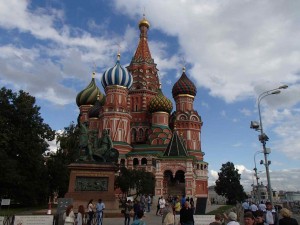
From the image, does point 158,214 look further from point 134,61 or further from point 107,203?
point 134,61

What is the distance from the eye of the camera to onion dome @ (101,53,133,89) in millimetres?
55031

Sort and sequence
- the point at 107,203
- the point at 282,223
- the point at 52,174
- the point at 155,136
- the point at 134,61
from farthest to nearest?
1. the point at 134,61
2. the point at 155,136
3. the point at 52,174
4. the point at 107,203
5. the point at 282,223

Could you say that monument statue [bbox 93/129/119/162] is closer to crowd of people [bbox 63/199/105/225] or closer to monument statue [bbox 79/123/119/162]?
monument statue [bbox 79/123/119/162]

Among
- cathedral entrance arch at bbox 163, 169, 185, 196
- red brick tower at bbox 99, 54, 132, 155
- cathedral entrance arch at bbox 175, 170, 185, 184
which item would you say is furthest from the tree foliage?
red brick tower at bbox 99, 54, 132, 155

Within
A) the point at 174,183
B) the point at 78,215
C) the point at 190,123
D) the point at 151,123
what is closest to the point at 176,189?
the point at 174,183

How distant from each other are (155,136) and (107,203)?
3365 centimetres

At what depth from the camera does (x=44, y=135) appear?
33188mm

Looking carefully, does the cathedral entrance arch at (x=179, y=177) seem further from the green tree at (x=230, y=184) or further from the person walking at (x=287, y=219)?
the person walking at (x=287, y=219)

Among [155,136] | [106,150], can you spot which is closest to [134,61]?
[155,136]

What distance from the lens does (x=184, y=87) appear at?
61219 mm

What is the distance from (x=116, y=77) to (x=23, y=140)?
26489 millimetres

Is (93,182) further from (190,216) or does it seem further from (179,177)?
(179,177)

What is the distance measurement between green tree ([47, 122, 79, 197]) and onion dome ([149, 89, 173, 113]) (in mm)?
16312

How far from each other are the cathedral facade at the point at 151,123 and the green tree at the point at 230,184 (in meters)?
8.45
